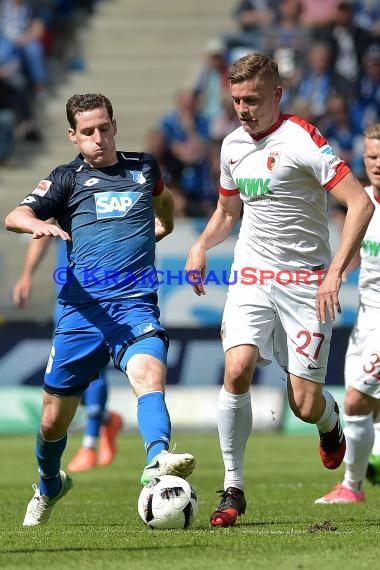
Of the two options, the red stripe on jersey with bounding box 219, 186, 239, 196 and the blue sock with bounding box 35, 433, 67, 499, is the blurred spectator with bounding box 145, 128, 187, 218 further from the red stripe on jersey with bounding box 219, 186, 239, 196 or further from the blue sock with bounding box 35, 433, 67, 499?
the blue sock with bounding box 35, 433, 67, 499

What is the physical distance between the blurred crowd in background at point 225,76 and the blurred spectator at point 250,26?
18 mm

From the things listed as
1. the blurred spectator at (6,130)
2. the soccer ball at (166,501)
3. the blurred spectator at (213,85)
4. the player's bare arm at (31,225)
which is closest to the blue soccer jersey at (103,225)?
the player's bare arm at (31,225)

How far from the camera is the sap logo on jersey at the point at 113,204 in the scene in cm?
753

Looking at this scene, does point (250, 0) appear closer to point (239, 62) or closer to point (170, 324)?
point (170, 324)

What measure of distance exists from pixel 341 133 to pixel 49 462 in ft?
38.1

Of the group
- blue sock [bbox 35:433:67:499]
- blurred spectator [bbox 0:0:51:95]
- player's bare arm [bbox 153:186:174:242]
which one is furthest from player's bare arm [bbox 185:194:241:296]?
blurred spectator [bbox 0:0:51:95]

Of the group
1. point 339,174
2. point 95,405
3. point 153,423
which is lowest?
point 95,405

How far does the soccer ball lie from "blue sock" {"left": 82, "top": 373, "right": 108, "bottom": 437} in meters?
5.55

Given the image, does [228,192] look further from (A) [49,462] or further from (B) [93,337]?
(A) [49,462]

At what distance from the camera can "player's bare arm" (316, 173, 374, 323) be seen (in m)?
7.09

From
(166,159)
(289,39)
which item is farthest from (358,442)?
(289,39)

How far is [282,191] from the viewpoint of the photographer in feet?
24.9

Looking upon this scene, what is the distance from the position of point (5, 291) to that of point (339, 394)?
4478 millimetres

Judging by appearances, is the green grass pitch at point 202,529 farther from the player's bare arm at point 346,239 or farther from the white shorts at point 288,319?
the player's bare arm at point 346,239
